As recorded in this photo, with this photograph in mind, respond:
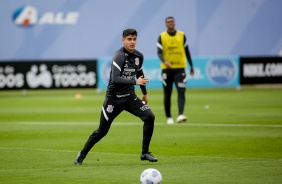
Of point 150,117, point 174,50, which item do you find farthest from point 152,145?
point 174,50

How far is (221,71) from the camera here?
36.1m

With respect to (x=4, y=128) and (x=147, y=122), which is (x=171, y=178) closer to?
(x=147, y=122)

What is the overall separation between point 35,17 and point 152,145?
28896mm

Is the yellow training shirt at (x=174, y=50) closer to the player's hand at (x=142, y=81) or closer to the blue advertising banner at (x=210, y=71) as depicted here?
the player's hand at (x=142, y=81)

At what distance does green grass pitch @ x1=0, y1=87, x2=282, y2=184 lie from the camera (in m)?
11.6

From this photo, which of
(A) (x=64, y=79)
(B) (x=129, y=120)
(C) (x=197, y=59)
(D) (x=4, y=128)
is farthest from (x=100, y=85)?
(D) (x=4, y=128)

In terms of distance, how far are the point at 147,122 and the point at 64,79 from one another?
74.1 ft

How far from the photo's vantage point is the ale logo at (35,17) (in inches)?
1704

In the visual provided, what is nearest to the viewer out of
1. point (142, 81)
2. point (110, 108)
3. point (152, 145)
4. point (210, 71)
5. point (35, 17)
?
point (142, 81)

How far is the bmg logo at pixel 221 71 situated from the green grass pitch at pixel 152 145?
7836 mm

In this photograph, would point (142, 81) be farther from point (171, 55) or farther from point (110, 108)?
point (171, 55)

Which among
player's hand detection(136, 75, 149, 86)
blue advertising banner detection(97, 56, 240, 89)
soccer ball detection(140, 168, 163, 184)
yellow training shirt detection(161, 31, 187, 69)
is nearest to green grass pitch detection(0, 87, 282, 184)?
soccer ball detection(140, 168, 163, 184)

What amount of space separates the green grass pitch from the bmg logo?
7836 mm

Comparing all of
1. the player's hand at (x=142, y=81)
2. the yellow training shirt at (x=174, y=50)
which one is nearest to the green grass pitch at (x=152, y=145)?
the player's hand at (x=142, y=81)
